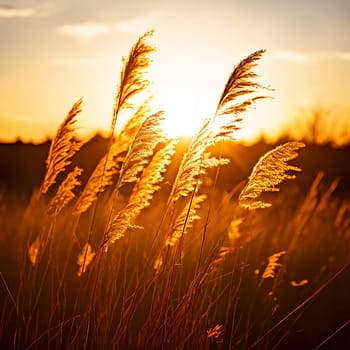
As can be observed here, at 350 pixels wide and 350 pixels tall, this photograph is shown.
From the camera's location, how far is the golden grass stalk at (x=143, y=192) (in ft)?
9.22

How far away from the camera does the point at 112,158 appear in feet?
11.1

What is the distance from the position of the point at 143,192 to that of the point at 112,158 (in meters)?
0.39

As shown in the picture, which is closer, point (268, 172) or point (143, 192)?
point (268, 172)

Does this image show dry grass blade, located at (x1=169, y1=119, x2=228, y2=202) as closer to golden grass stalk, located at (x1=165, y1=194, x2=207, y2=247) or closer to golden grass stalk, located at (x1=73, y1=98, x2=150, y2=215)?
golden grass stalk, located at (x1=165, y1=194, x2=207, y2=247)

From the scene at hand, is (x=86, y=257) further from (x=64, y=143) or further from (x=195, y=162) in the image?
(x=195, y=162)

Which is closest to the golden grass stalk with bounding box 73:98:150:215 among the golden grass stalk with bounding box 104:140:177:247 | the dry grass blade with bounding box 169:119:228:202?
the golden grass stalk with bounding box 104:140:177:247

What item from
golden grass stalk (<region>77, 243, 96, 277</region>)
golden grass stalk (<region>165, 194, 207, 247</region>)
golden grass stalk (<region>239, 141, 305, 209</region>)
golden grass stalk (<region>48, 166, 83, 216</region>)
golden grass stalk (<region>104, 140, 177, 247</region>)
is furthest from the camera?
golden grass stalk (<region>48, 166, 83, 216</region>)

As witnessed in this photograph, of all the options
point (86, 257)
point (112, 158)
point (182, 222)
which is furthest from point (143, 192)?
point (86, 257)

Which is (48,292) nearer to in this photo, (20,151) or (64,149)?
(64,149)

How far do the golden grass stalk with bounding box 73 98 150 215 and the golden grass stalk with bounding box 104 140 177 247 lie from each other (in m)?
0.23

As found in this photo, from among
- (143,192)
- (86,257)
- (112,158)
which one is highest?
(112,158)

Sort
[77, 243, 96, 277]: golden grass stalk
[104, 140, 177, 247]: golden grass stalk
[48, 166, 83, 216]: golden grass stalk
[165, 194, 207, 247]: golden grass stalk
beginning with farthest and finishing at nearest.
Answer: [48, 166, 83, 216]: golden grass stalk
[77, 243, 96, 277]: golden grass stalk
[165, 194, 207, 247]: golden grass stalk
[104, 140, 177, 247]: golden grass stalk

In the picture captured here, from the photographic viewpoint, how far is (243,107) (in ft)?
9.59

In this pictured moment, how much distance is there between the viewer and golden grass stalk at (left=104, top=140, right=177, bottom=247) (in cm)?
281
